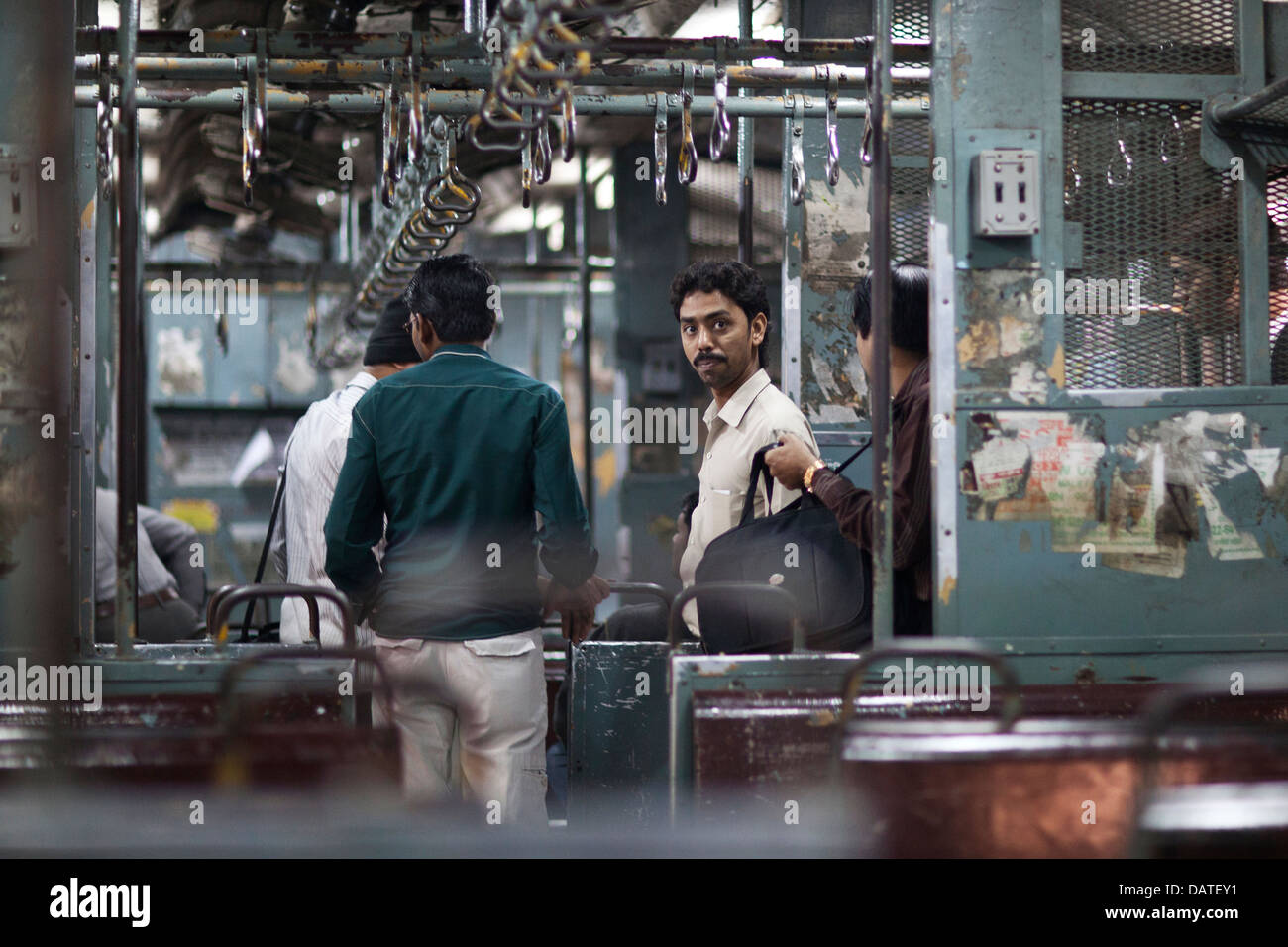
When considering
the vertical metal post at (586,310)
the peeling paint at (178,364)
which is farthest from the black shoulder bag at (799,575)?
the peeling paint at (178,364)

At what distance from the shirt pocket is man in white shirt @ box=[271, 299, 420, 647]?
88 cm

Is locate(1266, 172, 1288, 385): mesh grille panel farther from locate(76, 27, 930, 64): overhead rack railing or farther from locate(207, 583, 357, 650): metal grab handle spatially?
locate(207, 583, 357, 650): metal grab handle

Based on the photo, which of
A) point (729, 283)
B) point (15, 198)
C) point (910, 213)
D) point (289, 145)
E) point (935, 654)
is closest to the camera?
point (935, 654)

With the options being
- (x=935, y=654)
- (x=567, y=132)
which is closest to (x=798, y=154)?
(x=567, y=132)

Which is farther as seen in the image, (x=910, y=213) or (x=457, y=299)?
(x=910, y=213)

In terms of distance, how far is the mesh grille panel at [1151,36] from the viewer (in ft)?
9.25

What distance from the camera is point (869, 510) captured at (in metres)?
2.62

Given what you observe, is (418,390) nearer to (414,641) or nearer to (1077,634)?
(414,641)

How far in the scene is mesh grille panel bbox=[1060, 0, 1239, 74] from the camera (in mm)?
2818
